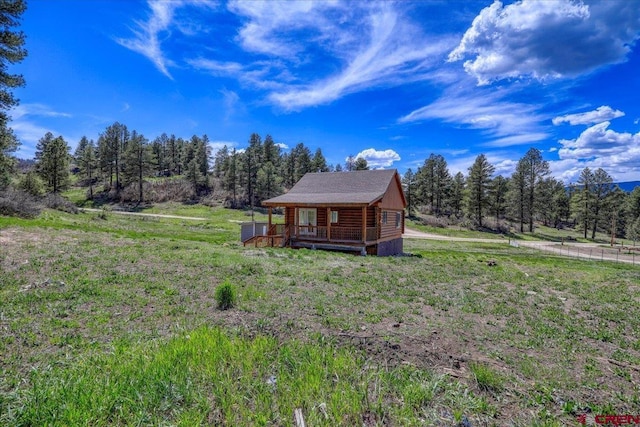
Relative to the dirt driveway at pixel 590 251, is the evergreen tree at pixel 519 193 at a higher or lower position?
higher

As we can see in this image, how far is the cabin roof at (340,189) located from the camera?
18797 millimetres

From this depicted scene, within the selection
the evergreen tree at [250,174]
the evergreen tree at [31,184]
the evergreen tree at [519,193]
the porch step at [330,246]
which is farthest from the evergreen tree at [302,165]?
the porch step at [330,246]

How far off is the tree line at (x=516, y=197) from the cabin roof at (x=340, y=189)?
3421 cm

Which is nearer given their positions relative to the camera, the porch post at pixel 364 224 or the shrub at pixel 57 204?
the porch post at pixel 364 224

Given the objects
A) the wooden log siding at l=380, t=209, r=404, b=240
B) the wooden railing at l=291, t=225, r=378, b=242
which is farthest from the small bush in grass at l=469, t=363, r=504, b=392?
the wooden log siding at l=380, t=209, r=404, b=240

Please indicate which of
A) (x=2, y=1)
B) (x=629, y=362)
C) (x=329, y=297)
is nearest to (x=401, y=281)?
(x=329, y=297)

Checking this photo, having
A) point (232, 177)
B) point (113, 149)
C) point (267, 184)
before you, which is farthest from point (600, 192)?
point (113, 149)

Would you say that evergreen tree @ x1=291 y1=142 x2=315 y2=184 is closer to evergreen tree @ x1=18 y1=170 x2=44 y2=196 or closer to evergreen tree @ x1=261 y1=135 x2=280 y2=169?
evergreen tree @ x1=261 y1=135 x2=280 y2=169

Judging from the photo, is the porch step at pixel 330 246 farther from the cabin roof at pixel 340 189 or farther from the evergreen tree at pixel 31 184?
the evergreen tree at pixel 31 184

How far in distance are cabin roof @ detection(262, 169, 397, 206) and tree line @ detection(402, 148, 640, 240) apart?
34209 mm

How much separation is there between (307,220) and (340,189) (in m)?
3.23

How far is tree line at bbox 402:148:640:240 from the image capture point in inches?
1821

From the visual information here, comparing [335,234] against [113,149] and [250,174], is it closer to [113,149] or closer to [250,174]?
[250,174]

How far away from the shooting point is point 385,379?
4.04 m
